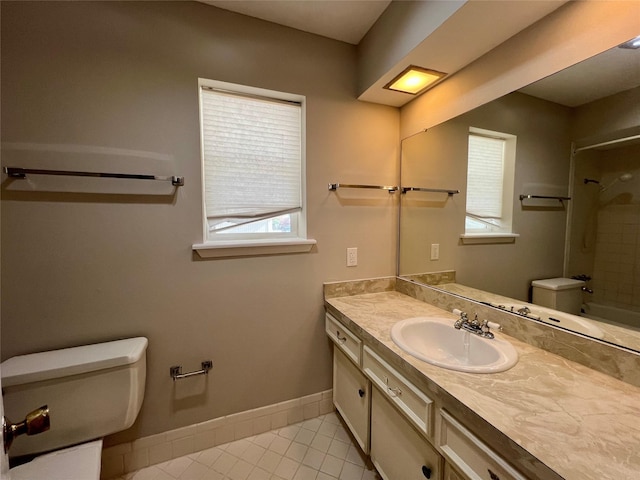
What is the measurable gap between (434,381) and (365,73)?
1.67 meters

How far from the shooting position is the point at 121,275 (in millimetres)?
1312

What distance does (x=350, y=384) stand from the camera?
1509 millimetres

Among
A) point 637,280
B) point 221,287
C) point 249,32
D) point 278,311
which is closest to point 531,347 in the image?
point 637,280

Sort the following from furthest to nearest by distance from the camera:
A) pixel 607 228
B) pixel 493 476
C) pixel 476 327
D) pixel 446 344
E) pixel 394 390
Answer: pixel 446 344 → pixel 476 327 → pixel 394 390 → pixel 607 228 → pixel 493 476

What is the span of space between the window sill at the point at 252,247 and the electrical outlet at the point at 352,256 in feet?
0.89

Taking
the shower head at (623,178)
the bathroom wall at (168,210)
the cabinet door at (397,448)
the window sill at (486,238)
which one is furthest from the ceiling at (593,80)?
the cabinet door at (397,448)

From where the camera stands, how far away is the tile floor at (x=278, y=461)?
54.1 inches

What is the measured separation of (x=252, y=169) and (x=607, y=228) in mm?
1629

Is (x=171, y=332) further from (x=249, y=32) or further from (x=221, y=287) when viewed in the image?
(x=249, y=32)

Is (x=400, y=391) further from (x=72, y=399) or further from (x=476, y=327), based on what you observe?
(x=72, y=399)

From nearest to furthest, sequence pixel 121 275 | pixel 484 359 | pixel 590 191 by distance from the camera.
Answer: pixel 590 191 → pixel 484 359 → pixel 121 275

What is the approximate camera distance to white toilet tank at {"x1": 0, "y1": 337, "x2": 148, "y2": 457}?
41.5 inches

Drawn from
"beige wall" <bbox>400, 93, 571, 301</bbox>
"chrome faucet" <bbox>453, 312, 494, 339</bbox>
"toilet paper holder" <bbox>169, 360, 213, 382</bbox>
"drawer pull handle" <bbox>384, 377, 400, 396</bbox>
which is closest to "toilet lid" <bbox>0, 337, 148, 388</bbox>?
"toilet paper holder" <bbox>169, 360, 213, 382</bbox>

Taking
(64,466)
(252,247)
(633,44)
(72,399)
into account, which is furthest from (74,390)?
(633,44)
